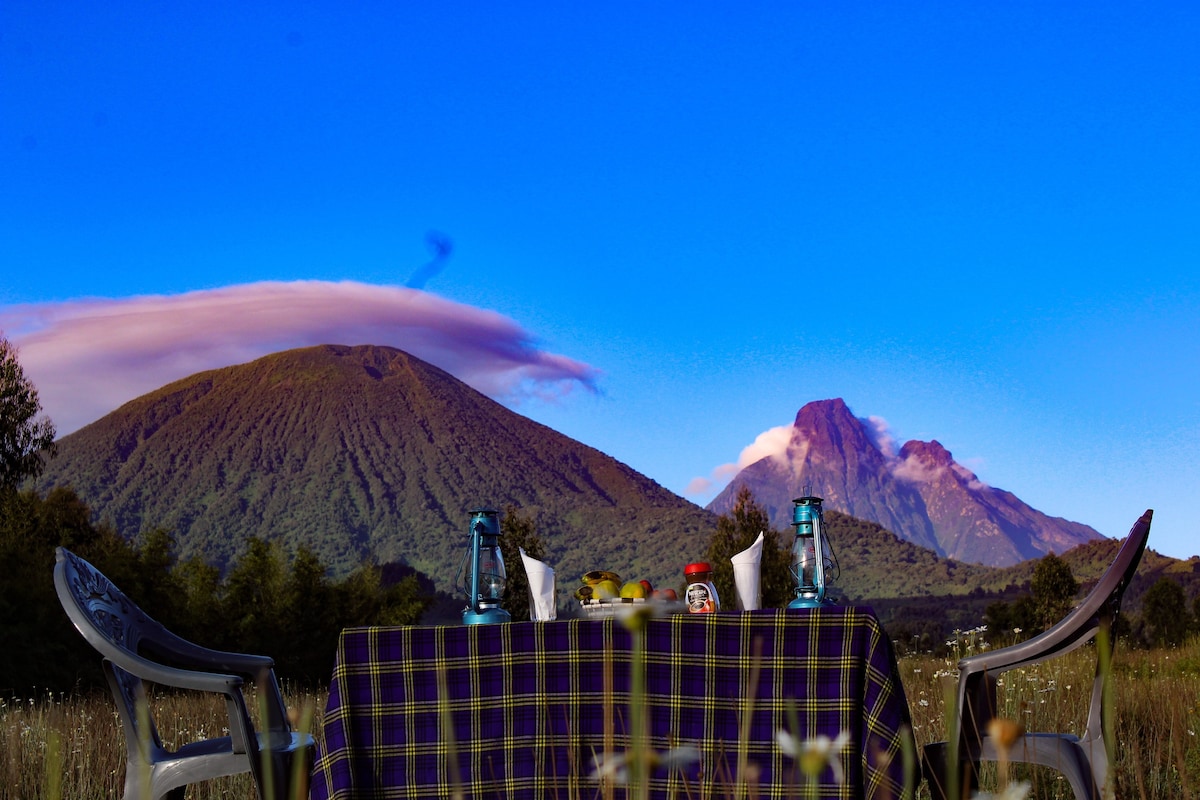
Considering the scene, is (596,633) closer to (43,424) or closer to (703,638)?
(703,638)

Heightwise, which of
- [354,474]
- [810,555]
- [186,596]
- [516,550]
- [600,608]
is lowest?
[186,596]

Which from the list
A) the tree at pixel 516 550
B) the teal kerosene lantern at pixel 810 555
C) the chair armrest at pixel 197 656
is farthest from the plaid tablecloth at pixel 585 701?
the tree at pixel 516 550

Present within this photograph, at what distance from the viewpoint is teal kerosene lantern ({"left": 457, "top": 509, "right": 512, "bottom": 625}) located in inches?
110

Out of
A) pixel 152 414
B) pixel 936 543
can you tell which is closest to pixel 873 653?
pixel 152 414

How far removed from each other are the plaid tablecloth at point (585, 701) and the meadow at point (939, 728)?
1.04 m

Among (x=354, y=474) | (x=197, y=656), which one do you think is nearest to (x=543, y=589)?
(x=197, y=656)

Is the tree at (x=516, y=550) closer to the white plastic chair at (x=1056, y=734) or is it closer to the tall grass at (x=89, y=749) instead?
the tall grass at (x=89, y=749)

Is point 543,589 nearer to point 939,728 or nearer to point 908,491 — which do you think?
point 939,728

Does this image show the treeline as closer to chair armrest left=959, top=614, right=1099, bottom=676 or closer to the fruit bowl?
the fruit bowl

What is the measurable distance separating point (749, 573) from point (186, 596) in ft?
35.5

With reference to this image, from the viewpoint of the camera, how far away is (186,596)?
12195mm

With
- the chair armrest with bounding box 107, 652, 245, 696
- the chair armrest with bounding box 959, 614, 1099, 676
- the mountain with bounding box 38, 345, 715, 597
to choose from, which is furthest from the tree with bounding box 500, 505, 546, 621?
the mountain with bounding box 38, 345, 715, 597

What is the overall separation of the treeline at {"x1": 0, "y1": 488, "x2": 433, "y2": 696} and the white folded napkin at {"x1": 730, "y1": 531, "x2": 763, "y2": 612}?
9260mm

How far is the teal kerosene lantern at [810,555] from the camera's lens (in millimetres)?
2801
